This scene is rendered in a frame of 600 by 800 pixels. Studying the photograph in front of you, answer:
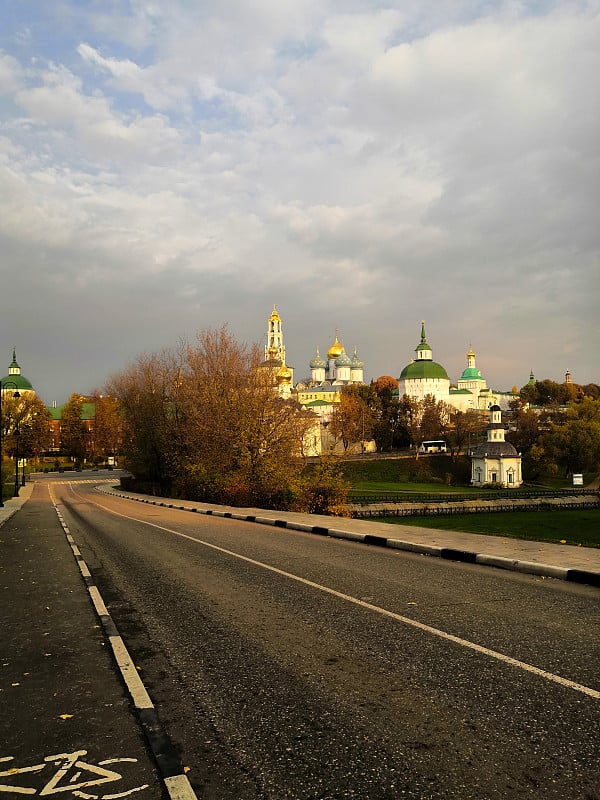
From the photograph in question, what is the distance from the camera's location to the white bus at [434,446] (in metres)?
92.7

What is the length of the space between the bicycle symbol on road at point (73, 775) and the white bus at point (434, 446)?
90890 mm

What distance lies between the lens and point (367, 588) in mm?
8766

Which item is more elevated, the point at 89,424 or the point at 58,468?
the point at 89,424

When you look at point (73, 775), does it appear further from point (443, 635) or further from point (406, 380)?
point (406, 380)

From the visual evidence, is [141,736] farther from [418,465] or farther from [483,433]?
[483,433]

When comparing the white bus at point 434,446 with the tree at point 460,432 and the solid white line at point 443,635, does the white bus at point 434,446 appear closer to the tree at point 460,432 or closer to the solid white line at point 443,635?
the tree at point 460,432

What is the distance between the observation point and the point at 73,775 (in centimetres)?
364

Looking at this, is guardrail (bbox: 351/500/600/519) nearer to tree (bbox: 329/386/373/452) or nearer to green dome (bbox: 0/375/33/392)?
tree (bbox: 329/386/373/452)

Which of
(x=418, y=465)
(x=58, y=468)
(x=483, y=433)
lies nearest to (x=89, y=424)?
(x=58, y=468)

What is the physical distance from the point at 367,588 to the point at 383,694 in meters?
4.02

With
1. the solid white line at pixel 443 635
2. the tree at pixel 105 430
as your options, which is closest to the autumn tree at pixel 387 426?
the tree at pixel 105 430

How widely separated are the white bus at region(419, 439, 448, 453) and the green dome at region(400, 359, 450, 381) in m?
39.8

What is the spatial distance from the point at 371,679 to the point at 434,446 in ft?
315

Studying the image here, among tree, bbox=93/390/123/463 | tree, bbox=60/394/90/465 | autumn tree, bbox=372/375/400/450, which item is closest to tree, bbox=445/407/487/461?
autumn tree, bbox=372/375/400/450
